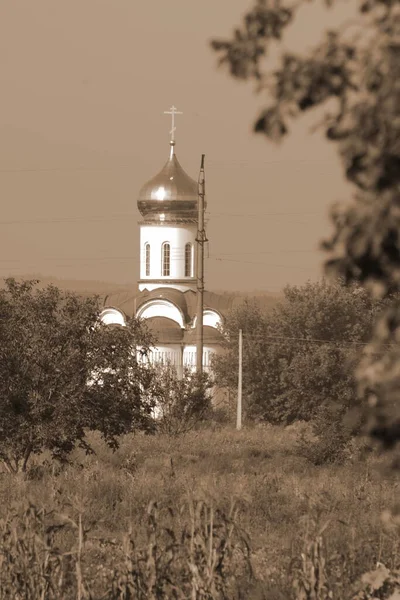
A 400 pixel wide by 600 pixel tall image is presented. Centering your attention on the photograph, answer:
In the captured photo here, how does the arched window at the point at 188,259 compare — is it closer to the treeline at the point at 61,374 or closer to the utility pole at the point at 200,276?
the utility pole at the point at 200,276

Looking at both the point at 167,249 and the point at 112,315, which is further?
the point at 167,249

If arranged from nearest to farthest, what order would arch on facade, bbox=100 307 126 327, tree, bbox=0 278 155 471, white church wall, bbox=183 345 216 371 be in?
tree, bbox=0 278 155 471, white church wall, bbox=183 345 216 371, arch on facade, bbox=100 307 126 327

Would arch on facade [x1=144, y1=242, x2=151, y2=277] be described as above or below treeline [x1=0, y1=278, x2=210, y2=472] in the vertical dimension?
above

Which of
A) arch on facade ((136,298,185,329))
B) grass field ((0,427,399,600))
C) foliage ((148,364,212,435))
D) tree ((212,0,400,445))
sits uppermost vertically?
arch on facade ((136,298,185,329))

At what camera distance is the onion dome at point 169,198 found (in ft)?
213

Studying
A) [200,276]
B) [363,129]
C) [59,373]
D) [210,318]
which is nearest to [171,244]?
[210,318]

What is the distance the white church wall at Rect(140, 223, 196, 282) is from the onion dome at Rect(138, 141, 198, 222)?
0.55 m

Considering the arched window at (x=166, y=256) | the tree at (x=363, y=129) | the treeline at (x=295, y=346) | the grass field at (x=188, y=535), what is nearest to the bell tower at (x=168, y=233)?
the arched window at (x=166, y=256)

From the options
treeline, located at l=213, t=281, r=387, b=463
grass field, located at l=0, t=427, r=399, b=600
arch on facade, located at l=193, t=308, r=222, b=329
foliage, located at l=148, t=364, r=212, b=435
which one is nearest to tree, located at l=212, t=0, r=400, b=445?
grass field, located at l=0, t=427, r=399, b=600

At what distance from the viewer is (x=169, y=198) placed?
65.2 metres

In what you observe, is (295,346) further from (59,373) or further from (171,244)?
(59,373)

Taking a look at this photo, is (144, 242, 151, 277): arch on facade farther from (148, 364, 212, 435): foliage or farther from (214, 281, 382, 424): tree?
(148, 364, 212, 435): foliage

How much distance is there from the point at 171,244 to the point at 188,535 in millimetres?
56159

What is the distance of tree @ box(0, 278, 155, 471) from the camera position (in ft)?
64.0
